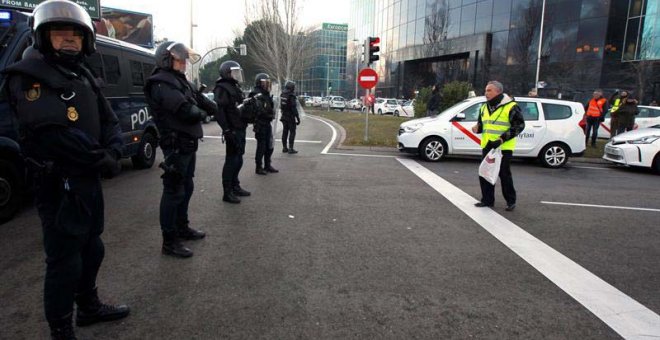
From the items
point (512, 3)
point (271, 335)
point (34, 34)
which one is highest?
point (512, 3)

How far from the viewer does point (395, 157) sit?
11.9 m

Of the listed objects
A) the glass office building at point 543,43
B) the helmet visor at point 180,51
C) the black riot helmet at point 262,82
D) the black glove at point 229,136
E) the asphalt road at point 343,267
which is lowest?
the asphalt road at point 343,267

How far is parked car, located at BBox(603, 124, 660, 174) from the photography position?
34.2ft

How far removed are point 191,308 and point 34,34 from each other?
2021 mm

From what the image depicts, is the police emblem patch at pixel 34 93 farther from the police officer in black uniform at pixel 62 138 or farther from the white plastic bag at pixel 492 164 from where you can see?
the white plastic bag at pixel 492 164

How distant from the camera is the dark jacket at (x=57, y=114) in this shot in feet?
7.96

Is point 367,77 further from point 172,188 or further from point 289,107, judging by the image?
point 172,188

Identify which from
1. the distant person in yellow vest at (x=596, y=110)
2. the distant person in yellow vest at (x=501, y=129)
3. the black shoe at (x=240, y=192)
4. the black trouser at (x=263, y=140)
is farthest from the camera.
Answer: the distant person in yellow vest at (x=596, y=110)

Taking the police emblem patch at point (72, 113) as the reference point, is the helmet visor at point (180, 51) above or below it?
above

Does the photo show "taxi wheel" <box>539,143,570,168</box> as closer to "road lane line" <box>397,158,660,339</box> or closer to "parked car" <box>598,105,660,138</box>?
"road lane line" <box>397,158,660,339</box>

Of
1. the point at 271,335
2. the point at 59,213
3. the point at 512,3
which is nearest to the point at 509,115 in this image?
the point at 271,335

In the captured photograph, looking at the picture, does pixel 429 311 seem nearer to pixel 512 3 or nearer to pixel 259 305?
pixel 259 305

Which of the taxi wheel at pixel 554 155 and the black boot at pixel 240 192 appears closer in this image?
the black boot at pixel 240 192

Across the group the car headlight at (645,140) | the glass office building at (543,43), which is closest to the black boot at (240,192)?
the car headlight at (645,140)
